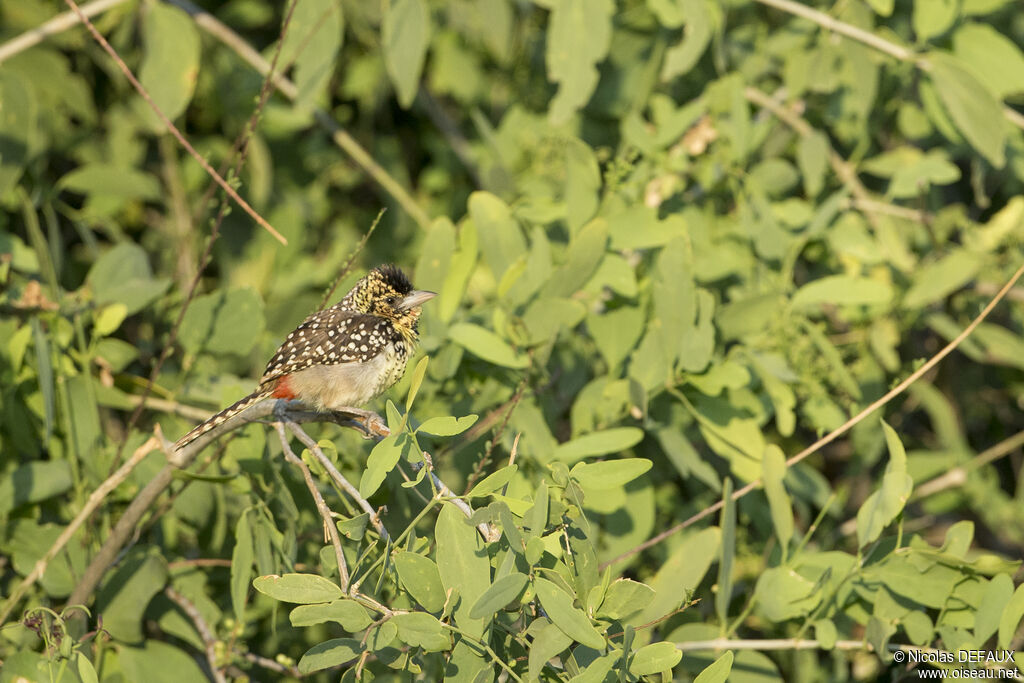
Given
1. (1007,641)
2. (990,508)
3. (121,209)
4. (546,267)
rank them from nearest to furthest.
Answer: (1007,641), (546,267), (990,508), (121,209)

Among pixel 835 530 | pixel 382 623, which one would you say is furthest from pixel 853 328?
pixel 382 623

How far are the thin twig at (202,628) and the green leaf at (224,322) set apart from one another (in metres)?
1.01

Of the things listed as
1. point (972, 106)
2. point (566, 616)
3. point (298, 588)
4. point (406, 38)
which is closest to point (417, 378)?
point (298, 588)

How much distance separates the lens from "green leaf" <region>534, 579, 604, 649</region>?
2387 millimetres

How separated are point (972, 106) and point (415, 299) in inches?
108

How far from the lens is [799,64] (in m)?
5.16

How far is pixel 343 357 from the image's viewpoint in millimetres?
3838

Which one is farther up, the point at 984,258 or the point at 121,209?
the point at 121,209

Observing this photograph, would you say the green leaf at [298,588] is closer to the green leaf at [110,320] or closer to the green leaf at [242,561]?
the green leaf at [242,561]

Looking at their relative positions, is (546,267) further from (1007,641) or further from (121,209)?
(121,209)

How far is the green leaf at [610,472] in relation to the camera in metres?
2.77

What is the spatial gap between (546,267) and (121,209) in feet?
10.9

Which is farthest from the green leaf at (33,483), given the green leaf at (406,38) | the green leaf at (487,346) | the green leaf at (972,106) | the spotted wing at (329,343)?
the green leaf at (972,106)

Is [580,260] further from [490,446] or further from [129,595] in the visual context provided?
[129,595]
